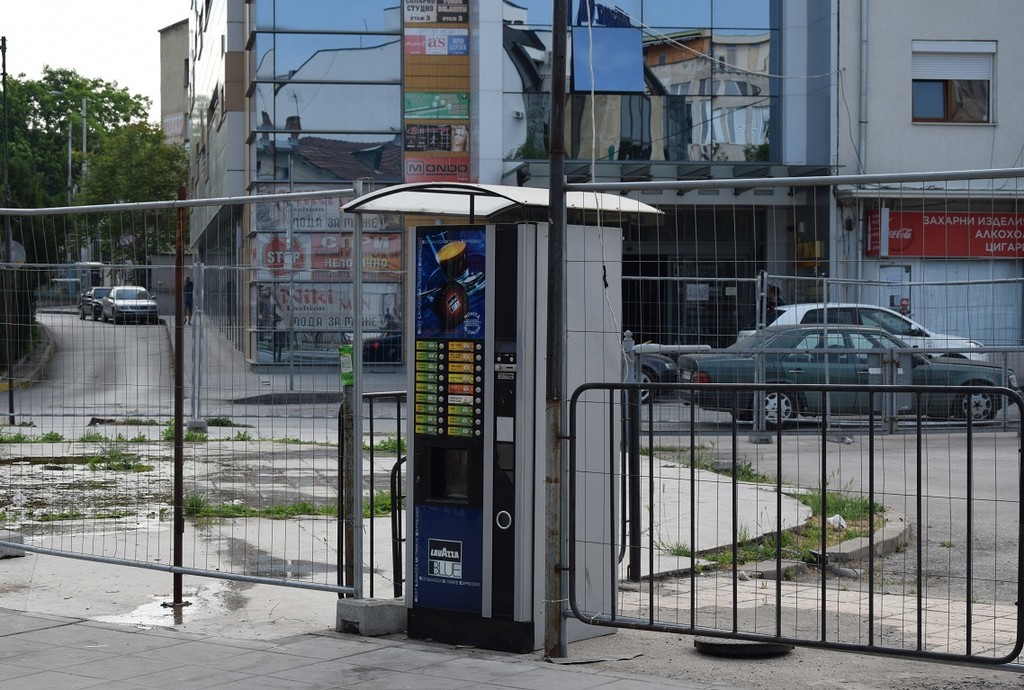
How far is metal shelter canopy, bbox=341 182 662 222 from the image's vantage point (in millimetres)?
6480

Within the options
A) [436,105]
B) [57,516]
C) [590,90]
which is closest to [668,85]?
[590,90]

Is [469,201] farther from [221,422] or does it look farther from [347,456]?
[221,422]

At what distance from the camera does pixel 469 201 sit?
22.5ft

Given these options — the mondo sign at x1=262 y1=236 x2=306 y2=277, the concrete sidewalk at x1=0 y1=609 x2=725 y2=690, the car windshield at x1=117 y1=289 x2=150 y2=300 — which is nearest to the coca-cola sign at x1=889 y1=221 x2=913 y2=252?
the concrete sidewalk at x1=0 y1=609 x2=725 y2=690

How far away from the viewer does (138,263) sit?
8.39 m

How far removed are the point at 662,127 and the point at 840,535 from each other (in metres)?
20.7

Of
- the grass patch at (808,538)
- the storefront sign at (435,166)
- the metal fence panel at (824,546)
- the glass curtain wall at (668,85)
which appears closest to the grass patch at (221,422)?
the metal fence panel at (824,546)

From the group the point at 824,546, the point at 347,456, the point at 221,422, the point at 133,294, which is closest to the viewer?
the point at 824,546

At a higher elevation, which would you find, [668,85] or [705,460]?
[668,85]

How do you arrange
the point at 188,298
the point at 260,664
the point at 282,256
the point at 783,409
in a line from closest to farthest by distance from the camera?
the point at 260,664 → the point at 282,256 → the point at 188,298 → the point at 783,409

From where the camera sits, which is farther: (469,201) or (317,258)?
(317,258)

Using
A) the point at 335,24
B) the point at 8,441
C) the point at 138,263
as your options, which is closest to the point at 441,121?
the point at 335,24

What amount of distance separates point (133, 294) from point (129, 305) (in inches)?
5.2

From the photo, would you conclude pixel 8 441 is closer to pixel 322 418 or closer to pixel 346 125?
pixel 322 418
